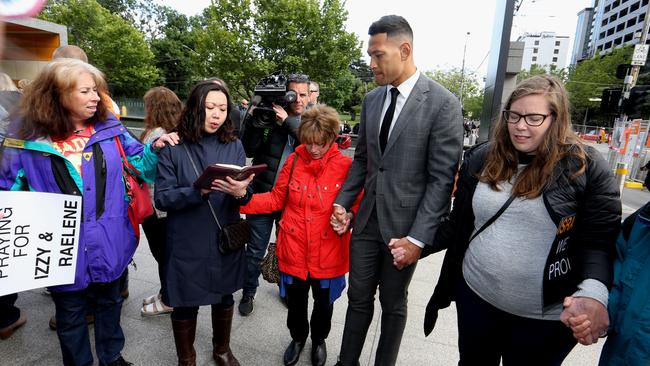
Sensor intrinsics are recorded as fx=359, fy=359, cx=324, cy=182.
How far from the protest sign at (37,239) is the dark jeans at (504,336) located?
2014 millimetres

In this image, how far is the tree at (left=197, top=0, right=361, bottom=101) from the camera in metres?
22.7

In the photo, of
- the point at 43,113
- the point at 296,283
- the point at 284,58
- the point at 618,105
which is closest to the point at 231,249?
the point at 296,283

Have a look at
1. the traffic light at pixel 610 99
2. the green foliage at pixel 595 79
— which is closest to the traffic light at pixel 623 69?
the traffic light at pixel 610 99

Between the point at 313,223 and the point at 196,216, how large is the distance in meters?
0.68

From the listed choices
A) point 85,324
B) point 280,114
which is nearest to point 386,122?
point 280,114

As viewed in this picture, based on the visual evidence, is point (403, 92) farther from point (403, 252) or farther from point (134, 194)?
point (134, 194)

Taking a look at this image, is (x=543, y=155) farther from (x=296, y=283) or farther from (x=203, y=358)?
(x=203, y=358)

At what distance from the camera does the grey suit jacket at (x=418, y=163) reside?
1.81 meters

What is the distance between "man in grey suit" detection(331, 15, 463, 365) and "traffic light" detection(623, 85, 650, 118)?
8921mm

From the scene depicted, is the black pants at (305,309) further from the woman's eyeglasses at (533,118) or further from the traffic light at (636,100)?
the traffic light at (636,100)

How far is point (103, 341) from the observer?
2184mm

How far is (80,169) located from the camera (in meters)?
1.92

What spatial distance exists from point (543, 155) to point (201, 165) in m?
1.69

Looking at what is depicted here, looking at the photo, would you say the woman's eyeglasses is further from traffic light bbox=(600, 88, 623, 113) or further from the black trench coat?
traffic light bbox=(600, 88, 623, 113)
